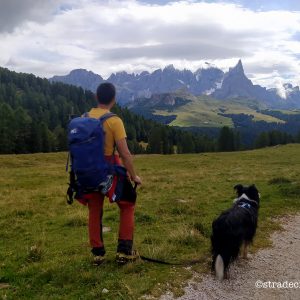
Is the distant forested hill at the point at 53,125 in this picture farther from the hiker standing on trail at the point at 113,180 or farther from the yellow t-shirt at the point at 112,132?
the yellow t-shirt at the point at 112,132

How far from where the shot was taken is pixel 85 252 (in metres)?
9.34

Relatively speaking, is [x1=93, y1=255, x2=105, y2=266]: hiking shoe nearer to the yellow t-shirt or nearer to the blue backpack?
the blue backpack

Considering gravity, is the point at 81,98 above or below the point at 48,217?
above

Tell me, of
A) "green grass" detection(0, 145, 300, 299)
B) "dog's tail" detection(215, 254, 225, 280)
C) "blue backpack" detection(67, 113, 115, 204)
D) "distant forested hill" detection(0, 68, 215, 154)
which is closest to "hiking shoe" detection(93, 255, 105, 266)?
"green grass" detection(0, 145, 300, 299)

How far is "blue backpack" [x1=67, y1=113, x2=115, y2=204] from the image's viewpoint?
23.4ft

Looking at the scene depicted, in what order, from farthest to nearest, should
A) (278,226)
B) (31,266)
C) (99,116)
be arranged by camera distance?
(278,226) < (31,266) < (99,116)

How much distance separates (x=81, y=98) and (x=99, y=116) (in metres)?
180

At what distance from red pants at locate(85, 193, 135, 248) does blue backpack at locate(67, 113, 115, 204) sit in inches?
20.2

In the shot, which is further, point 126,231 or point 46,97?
point 46,97

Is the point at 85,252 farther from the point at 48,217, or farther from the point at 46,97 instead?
the point at 46,97

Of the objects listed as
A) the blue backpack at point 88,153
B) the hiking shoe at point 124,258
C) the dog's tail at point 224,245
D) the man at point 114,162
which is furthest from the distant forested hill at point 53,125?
the dog's tail at point 224,245

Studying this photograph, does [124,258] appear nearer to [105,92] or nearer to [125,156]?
[125,156]

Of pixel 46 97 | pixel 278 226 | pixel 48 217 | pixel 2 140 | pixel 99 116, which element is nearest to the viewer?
pixel 99 116

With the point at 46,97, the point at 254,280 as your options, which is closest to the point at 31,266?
the point at 254,280
